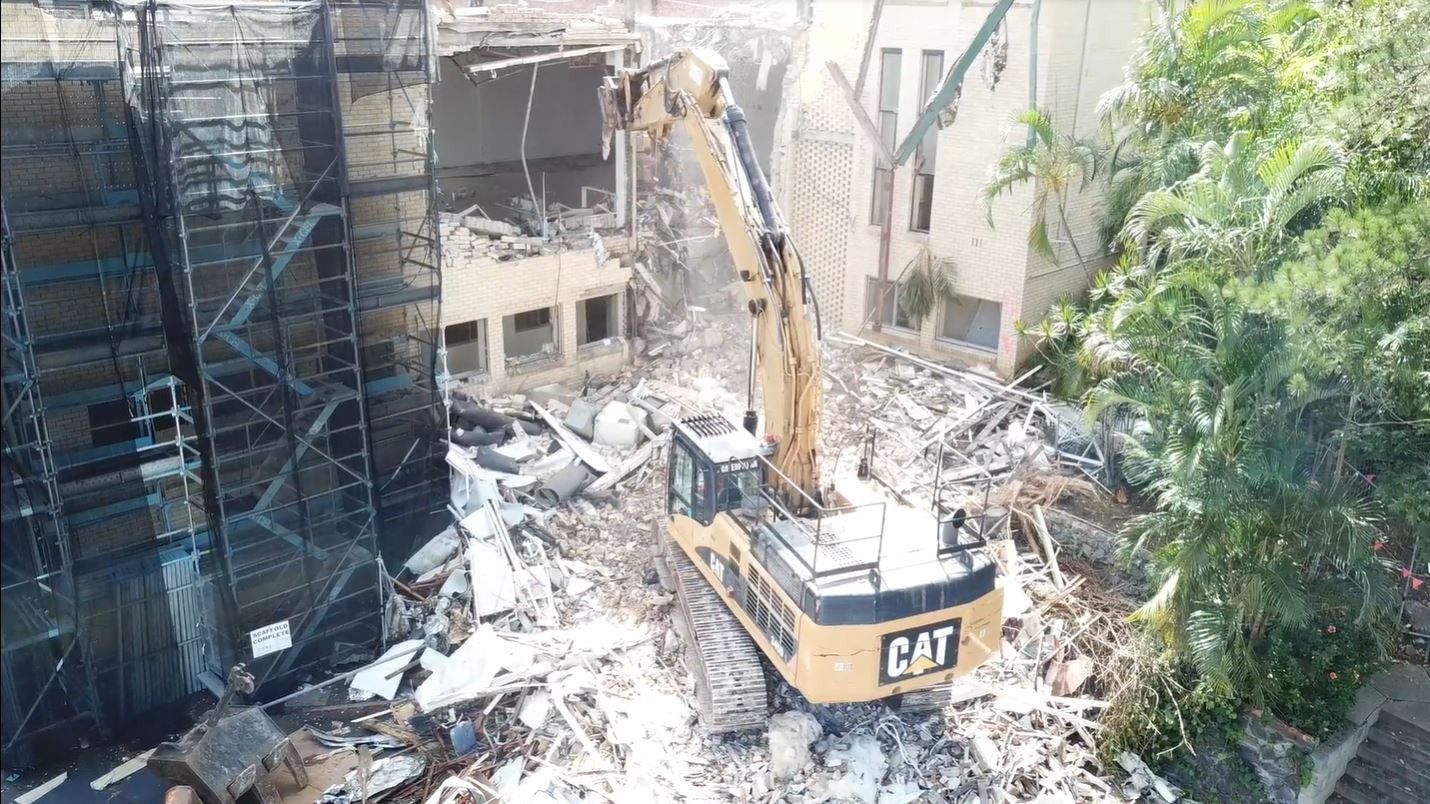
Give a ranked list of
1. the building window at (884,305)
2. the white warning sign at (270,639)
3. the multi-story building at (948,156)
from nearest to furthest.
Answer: the white warning sign at (270,639)
the multi-story building at (948,156)
the building window at (884,305)

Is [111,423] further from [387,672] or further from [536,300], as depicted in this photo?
[536,300]

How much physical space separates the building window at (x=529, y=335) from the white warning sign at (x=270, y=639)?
26.5 feet

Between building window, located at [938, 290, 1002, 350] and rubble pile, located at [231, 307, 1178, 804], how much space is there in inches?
114

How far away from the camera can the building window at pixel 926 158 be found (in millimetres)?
21453

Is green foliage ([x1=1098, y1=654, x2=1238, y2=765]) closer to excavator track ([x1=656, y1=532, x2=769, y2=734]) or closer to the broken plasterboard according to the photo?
excavator track ([x1=656, y1=532, x2=769, y2=734])

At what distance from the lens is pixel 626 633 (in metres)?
14.1

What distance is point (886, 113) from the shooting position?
2236cm

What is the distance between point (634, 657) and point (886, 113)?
513 inches

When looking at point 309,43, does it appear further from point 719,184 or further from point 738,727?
point 738,727

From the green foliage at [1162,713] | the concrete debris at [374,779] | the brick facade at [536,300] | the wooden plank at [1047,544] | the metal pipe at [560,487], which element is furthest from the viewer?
the brick facade at [536,300]

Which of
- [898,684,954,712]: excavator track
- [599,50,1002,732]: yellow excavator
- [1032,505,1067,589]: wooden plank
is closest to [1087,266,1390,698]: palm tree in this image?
[1032,505,1067,589]: wooden plank

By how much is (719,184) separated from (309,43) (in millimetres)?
5032

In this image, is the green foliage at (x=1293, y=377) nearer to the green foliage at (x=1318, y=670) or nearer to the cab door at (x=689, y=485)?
the green foliage at (x=1318, y=670)

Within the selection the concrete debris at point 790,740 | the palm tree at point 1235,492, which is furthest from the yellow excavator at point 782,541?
the palm tree at point 1235,492
